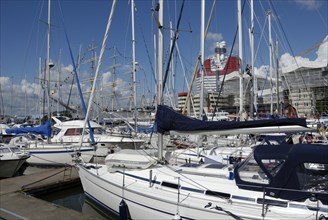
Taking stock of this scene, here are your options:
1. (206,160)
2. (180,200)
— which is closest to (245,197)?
(180,200)

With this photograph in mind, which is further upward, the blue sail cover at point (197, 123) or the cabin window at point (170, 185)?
the blue sail cover at point (197, 123)

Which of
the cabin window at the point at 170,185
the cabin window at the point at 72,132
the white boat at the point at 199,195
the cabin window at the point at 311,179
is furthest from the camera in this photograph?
the cabin window at the point at 72,132

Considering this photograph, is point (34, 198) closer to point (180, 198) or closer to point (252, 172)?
point (180, 198)

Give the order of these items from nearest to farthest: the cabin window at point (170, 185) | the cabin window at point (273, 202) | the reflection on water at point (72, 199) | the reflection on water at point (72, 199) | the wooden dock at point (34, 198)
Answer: the cabin window at point (273, 202), the cabin window at point (170, 185), the wooden dock at point (34, 198), the reflection on water at point (72, 199), the reflection on water at point (72, 199)

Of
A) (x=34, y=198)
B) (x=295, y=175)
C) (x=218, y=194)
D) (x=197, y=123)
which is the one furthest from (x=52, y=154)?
(x=295, y=175)

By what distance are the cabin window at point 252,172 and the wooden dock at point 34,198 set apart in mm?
4131

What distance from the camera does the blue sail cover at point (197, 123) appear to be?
727 cm

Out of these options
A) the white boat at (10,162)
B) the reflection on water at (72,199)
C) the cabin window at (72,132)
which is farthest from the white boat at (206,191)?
the cabin window at (72,132)

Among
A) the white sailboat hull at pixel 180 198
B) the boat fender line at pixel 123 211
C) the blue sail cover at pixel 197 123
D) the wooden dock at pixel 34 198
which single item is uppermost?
the blue sail cover at pixel 197 123

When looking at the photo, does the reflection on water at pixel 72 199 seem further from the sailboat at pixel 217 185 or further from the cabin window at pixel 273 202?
the cabin window at pixel 273 202

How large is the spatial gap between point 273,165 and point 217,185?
1.25 metres

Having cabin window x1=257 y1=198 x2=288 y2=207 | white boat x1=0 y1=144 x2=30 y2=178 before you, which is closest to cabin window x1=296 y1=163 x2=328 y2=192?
cabin window x1=257 y1=198 x2=288 y2=207

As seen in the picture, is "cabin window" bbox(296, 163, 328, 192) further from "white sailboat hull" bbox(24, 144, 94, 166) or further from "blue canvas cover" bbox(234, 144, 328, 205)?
"white sailboat hull" bbox(24, 144, 94, 166)

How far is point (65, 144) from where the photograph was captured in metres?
18.3
